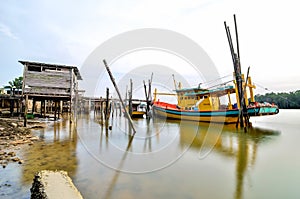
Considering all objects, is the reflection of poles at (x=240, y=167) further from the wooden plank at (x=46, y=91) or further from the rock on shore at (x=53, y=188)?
the wooden plank at (x=46, y=91)

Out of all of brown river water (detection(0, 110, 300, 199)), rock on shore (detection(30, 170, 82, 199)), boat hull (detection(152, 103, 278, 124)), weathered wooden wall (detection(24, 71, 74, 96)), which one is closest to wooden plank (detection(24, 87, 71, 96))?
weathered wooden wall (detection(24, 71, 74, 96))

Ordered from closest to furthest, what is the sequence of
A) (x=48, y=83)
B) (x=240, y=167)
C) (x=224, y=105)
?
(x=240, y=167), (x=48, y=83), (x=224, y=105)

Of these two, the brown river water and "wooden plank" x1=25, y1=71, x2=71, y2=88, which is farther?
"wooden plank" x1=25, y1=71, x2=71, y2=88

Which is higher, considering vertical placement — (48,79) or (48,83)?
(48,79)

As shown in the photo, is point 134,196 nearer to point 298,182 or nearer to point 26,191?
point 26,191

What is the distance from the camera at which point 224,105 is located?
25516mm

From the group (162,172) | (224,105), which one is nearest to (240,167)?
(162,172)

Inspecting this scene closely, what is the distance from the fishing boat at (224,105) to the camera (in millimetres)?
15418

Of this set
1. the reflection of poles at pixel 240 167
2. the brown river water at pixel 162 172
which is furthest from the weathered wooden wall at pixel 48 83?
the reflection of poles at pixel 240 167

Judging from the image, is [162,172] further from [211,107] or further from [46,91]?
[211,107]

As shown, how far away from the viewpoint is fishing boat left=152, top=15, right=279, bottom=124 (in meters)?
15.4

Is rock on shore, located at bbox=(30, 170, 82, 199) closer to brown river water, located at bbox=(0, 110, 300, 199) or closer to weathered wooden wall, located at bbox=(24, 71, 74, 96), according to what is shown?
brown river water, located at bbox=(0, 110, 300, 199)

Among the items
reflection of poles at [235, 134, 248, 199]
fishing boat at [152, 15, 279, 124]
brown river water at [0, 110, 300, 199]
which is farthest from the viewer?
fishing boat at [152, 15, 279, 124]

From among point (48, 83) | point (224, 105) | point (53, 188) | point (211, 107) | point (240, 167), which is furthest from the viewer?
point (224, 105)
